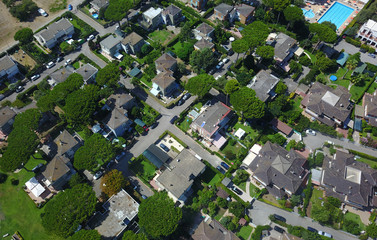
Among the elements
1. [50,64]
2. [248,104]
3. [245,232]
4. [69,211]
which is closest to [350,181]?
[245,232]

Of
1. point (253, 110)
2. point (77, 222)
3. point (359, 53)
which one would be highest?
point (359, 53)

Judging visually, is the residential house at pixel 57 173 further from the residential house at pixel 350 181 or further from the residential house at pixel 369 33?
the residential house at pixel 369 33

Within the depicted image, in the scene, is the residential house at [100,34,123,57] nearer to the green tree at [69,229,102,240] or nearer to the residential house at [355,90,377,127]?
the green tree at [69,229,102,240]

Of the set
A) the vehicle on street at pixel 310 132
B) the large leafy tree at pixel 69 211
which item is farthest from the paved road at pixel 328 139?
the large leafy tree at pixel 69 211

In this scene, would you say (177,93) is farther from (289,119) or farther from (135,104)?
(289,119)

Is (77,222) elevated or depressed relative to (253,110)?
depressed

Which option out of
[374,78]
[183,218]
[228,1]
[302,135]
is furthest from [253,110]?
[228,1]

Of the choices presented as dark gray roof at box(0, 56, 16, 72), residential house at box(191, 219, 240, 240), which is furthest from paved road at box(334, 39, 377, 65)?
dark gray roof at box(0, 56, 16, 72)
